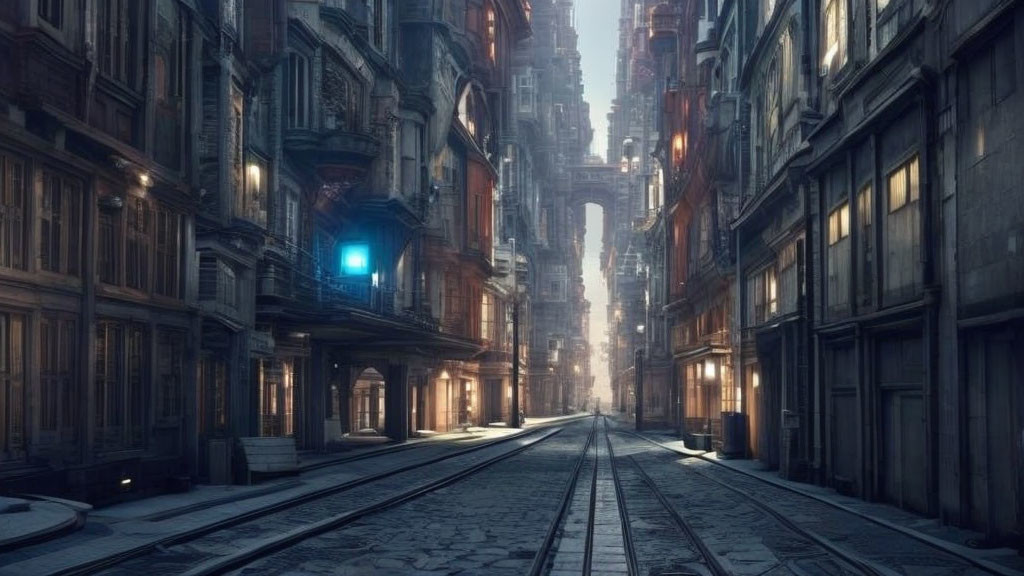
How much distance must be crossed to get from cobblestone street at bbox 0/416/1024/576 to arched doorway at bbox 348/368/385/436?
108 ft

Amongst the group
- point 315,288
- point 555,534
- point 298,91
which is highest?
point 298,91

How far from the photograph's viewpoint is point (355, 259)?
49125 millimetres

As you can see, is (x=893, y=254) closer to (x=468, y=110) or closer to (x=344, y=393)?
(x=344, y=393)

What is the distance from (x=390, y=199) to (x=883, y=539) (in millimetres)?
34810

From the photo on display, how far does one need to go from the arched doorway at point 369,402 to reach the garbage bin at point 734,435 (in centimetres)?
2458

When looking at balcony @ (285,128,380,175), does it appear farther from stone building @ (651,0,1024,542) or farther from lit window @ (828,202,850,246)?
lit window @ (828,202,850,246)

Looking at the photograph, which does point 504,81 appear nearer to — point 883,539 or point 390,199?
point 390,199

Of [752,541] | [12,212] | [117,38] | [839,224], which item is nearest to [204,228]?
[117,38]

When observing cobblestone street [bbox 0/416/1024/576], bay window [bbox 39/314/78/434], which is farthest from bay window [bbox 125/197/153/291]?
cobblestone street [bbox 0/416/1024/576]

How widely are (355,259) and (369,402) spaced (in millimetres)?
16170

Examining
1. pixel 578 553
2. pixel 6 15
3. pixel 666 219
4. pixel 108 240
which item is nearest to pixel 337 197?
pixel 108 240

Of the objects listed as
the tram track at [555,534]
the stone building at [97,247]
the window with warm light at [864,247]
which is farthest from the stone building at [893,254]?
the stone building at [97,247]

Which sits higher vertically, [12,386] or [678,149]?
[678,149]

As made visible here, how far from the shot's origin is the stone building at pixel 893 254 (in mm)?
16094
